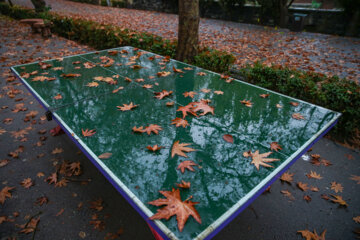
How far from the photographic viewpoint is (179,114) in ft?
8.06

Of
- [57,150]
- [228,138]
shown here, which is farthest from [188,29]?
[228,138]

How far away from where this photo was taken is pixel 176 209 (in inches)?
52.9

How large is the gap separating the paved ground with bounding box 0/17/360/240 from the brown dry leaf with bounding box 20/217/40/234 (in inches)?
2.0

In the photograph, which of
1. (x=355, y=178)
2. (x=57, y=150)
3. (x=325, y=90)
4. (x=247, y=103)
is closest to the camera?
(x=247, y=103)

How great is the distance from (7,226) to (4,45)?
10001 millimetres

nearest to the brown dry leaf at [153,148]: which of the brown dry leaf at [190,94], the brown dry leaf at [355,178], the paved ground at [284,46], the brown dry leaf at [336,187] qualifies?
the brown dry leaf at [190,94]

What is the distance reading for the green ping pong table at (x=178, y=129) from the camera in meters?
1.48

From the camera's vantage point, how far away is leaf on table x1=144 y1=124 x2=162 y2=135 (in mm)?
2112

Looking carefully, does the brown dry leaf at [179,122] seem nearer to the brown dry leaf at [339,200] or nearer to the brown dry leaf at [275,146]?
the brown dry leaf at [275,146]

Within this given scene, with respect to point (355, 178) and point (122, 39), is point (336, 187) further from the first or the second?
point (122, 39)

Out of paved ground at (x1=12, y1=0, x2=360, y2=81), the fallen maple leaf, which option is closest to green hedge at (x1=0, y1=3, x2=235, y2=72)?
paved ground at (x1=12, y1=0, x2=360, y2=81)

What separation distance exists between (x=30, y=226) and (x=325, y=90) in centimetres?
517

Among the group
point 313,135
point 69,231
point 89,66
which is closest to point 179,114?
point 313,135

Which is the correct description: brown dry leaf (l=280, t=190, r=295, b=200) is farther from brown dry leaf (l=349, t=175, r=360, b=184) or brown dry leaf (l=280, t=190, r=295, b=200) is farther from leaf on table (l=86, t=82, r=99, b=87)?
leaf on table (l=86, t=82, r=99, b=87)
